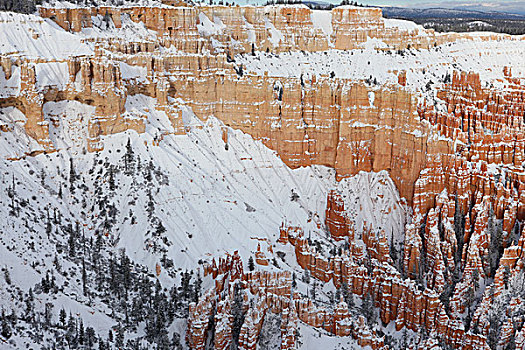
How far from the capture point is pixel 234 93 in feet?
234

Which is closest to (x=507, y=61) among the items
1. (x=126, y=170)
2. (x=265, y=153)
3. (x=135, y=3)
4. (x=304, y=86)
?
(x=304, y=86)

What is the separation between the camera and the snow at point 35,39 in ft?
204

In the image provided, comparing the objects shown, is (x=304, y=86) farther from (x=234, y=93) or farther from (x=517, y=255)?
(x=517, y=255)

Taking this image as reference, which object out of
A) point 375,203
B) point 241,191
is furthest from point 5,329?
point 375,203

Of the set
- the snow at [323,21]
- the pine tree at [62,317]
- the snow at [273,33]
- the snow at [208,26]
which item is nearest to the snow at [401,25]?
the snow at [323,21]

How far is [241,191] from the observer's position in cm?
6588

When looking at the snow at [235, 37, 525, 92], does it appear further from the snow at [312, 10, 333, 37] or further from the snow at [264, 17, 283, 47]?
the snow at [312, 10, 333, 37]

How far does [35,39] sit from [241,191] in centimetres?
2368

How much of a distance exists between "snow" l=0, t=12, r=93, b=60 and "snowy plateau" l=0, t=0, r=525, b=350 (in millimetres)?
231

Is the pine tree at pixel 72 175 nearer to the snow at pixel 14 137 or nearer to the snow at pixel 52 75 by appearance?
the snow at pixel 14 137

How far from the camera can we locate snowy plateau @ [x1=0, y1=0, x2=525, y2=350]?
49281mm

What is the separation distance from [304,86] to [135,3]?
21231 millimetres

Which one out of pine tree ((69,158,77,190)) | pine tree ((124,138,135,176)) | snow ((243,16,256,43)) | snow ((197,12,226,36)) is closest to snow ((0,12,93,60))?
pine tree ((124,138,135,176))

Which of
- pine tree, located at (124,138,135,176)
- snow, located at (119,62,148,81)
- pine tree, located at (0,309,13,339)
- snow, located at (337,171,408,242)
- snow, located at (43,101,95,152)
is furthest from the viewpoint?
snow, located at (337,171,408,242)
